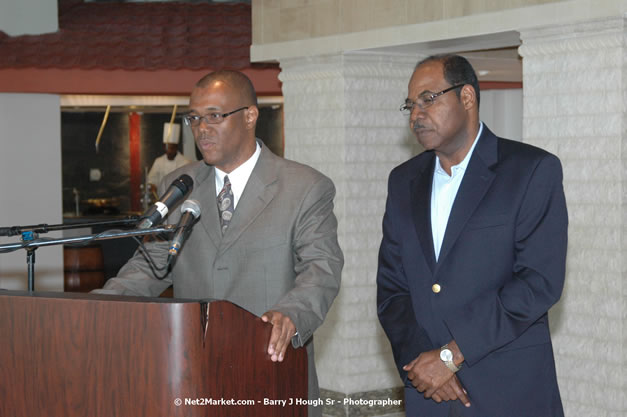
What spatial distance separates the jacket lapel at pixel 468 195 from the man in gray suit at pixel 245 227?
32 centimetres

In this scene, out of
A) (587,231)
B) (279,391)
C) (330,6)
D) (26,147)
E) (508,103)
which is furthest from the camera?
(508,103)

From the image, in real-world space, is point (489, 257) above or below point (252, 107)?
below

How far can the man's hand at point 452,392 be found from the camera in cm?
265

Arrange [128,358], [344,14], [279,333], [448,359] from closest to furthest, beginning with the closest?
[128,358], [279,333], [448,359], [344,14]

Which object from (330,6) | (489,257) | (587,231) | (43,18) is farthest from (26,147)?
(489,257)

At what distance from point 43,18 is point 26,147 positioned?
97 centimetres

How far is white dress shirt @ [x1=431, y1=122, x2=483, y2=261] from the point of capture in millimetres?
2752

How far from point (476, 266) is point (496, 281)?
7cm

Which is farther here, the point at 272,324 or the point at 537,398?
the point at 537,398

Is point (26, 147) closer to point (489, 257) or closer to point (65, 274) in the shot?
point (65, 274)

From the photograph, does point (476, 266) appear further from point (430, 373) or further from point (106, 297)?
point (106, 297)

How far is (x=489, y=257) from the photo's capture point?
2.64 metres

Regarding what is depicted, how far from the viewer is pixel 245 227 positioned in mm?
2729

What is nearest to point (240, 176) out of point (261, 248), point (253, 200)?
point (253, 200)
